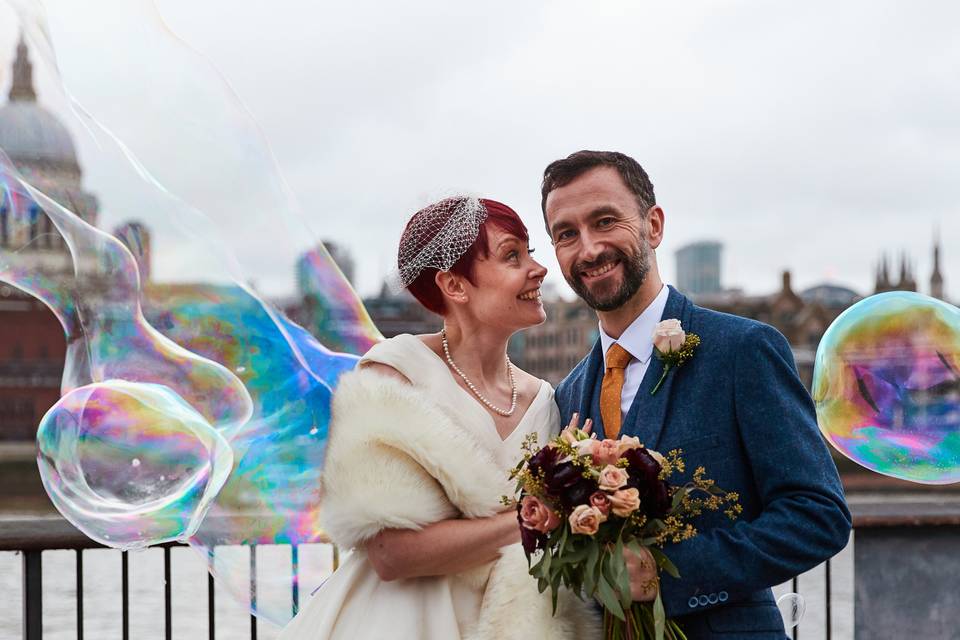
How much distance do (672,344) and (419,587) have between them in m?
0.84

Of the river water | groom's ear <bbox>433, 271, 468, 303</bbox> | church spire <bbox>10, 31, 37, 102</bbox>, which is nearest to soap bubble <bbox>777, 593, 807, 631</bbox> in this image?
groom's ear <bbox>433, 271, 468, 303</bbox>

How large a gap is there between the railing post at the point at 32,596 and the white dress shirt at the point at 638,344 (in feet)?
8.25

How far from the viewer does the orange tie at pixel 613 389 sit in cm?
264

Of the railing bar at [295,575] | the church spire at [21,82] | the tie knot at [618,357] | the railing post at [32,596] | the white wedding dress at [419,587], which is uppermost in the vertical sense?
the church spire at [21,82]

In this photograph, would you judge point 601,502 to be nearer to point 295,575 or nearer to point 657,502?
point 657,502

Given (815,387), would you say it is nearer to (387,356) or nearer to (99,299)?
(387,356)

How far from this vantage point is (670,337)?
8.27ft

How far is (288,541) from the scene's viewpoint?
12.2ft

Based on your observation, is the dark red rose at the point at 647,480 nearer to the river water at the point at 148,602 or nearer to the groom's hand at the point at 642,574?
the groom's hand at the point at 642,574

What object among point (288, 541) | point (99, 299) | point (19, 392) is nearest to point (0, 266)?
point (99, 299)

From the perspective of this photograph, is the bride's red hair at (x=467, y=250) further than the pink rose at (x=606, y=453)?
Yes

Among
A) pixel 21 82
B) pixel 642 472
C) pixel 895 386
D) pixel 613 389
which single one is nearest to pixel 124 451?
pixel 21 82

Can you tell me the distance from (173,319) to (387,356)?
62.6 inches

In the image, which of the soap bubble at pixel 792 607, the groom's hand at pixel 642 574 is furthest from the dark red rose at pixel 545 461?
the soap bubble at pixel 792 607
